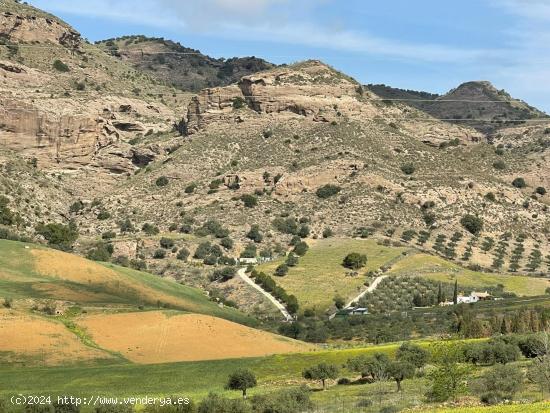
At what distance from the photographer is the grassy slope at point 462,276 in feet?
311

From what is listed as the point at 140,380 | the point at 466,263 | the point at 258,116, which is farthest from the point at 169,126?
the point at 140,380

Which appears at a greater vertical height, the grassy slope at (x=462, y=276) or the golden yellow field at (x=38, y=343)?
the grassy slope at (x=462, y=276)

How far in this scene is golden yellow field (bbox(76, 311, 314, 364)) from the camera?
62.9 m

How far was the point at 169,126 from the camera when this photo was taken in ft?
521

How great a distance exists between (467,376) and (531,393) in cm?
514

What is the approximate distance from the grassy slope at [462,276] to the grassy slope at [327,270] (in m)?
2.83

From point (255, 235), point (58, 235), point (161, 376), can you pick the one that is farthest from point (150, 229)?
point (161, 376)

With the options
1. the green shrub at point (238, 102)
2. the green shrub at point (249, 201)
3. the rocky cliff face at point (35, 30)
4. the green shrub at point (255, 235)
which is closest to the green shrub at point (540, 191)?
the green shrub at point (249, 201)

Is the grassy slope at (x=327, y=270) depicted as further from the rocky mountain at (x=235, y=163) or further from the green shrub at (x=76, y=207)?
the green shrub at (x=76, y=207)

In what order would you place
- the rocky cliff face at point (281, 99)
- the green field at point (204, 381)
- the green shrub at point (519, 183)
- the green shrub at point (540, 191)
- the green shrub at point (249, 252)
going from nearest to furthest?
the green field at point (204, 381)
the green shrub at point (249, 252)
the green shrub at point (519, 183)
the rocky cliff face at point (281, 99)
the green shrub at point (540, 191)

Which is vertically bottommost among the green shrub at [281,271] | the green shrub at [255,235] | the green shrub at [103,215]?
the green shrub at [281,271]

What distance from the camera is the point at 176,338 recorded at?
65.6 meters

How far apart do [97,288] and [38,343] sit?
901 inches

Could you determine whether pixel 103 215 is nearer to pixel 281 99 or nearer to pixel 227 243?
pixel 227 243
